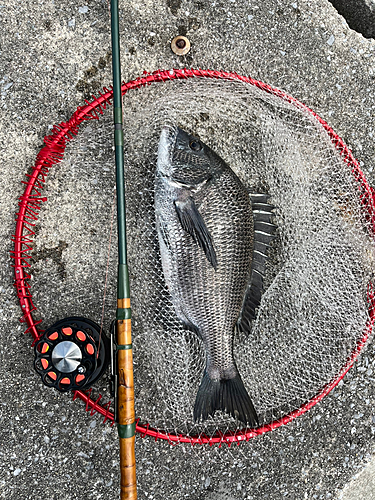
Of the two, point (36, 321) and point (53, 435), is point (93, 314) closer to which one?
point (36, 321)

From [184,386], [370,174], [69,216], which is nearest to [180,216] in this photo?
[69,216]

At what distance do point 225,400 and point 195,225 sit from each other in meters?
0.87

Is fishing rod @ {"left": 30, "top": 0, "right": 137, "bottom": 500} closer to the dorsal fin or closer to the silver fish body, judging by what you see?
the silver fish body

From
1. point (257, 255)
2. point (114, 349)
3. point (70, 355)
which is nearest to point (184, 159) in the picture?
point (257, 255)

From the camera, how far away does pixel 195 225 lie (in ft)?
6.21

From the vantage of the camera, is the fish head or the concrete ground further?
the concrete ground

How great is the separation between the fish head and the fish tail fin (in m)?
0.99


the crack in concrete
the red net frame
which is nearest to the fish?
the red net frame

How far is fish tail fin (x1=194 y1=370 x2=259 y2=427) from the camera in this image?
194 centimetres

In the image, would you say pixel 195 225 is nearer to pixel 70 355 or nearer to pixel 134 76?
pixel 70 355

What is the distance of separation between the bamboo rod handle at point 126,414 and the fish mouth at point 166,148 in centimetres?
78

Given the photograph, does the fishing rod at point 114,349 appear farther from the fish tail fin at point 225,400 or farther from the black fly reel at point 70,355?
the fish tail fin at point 225,400

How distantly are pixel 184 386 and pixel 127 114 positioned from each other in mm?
1482

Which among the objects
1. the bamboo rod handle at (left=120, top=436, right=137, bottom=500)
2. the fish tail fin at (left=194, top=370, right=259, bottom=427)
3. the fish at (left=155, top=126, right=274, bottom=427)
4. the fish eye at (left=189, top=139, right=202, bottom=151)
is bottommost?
the bamboo rod handle at (left=120, top=436, right=137, bottom=500)
